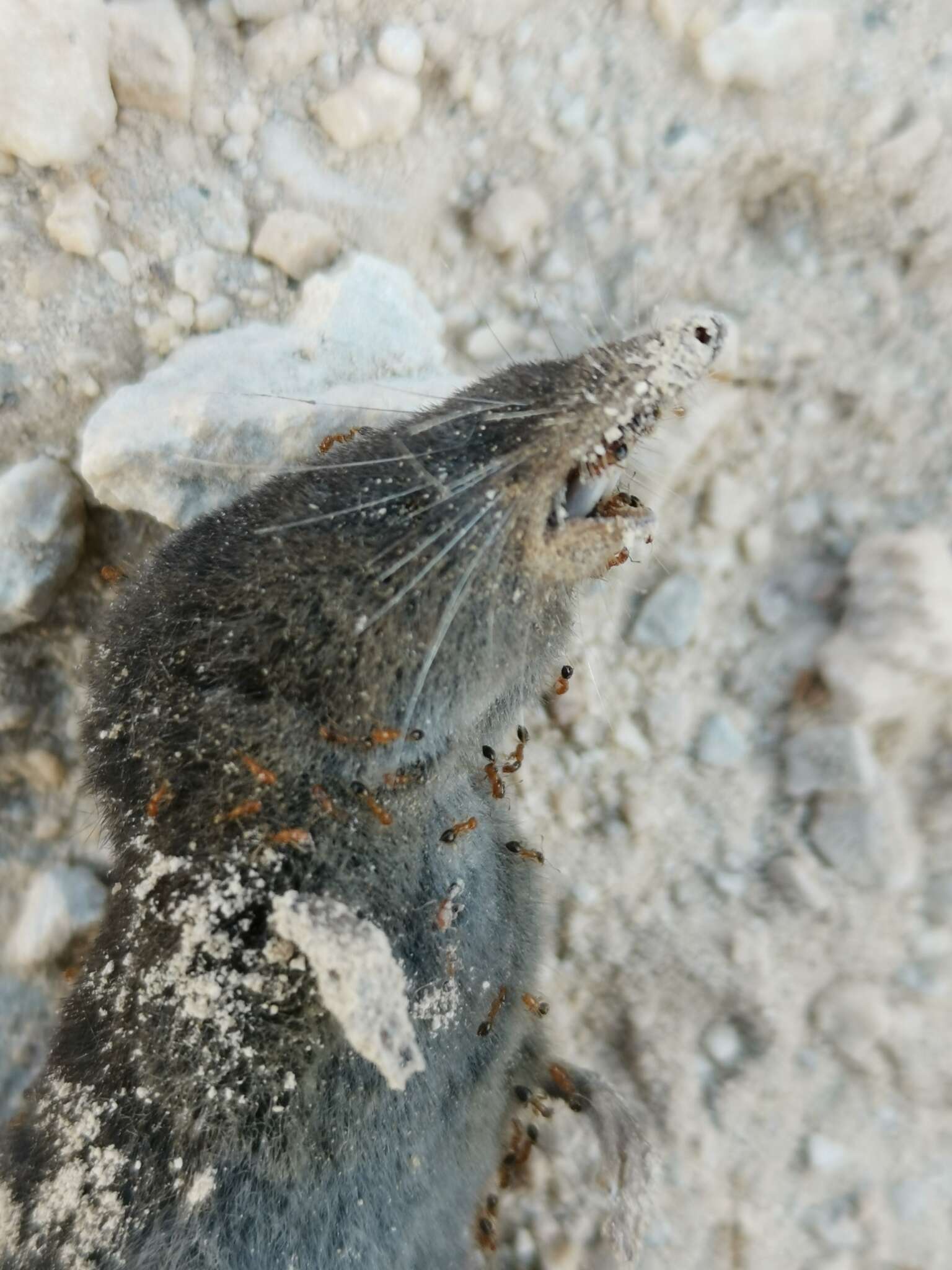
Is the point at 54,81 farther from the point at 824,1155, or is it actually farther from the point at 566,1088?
the point at 824,1155

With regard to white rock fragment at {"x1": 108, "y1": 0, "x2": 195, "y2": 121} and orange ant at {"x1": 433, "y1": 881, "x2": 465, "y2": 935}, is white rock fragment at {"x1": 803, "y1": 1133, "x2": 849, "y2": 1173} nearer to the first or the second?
orange ant at {"x1": 433, "y1": 881, "x2": 465, "y2": 935}

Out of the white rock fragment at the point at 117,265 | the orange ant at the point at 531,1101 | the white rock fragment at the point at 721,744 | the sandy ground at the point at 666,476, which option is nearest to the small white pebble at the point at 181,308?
the sandy ground at the point at 666,476

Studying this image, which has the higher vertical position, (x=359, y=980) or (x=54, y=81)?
(x=54, y=81)

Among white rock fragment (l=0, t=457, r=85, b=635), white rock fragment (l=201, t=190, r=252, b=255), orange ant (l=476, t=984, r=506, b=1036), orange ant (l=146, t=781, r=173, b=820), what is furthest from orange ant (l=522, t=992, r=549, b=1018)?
white rock fragment (l=201, t=190, r=252, b=255)

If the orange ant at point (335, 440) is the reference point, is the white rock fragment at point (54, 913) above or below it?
below

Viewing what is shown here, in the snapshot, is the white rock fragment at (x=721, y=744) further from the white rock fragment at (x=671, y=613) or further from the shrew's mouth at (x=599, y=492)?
the shrew's mouth at (x=599, y=492)

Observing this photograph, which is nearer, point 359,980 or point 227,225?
point 359,980

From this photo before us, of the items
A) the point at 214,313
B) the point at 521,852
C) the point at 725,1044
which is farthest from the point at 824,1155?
the point at 214,313
